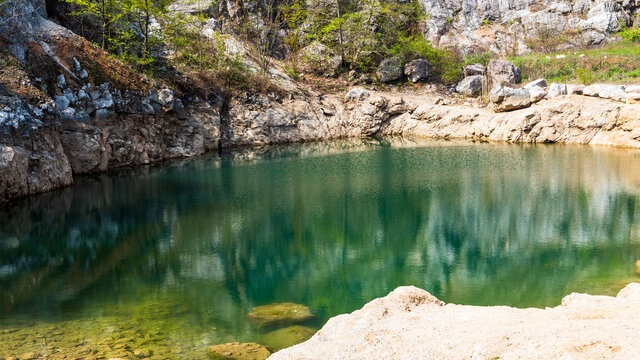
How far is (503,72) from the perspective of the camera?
39.4 meters

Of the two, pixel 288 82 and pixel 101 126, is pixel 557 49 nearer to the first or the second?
pixel 288 82

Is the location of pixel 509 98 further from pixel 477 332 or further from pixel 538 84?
pixel 477 332

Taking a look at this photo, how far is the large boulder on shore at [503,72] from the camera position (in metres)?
39.2

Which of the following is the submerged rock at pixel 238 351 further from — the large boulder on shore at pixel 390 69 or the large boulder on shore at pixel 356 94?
the large boulder on shore at pixel 390 69

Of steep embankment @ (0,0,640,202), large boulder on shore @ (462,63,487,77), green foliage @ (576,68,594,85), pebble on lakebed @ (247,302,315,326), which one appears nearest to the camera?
pebble on lakebed @ (247,302,315,326)

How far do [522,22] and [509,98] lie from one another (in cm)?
2120

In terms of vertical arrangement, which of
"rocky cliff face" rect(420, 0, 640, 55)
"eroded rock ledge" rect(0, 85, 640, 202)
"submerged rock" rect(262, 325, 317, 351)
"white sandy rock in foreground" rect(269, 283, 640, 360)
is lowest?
"submerged rock" rect(262, 325, 317, 351)

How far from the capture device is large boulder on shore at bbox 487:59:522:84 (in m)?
39.2

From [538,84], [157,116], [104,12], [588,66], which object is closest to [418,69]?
[538,84]

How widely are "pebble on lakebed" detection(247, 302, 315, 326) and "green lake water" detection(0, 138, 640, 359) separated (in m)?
→ 0.25

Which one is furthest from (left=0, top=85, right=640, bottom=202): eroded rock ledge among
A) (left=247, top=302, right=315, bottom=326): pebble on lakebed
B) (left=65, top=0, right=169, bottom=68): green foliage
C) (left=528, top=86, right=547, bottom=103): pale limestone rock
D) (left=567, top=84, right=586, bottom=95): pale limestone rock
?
(left=247, top=302, right=315, bottom=326): pebble on lakebed

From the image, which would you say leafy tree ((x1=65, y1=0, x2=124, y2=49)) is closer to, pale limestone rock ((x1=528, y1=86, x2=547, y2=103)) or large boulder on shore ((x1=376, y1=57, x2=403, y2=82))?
large boulder on shore ((x1=376, y1=57, x2=403, y2=82))

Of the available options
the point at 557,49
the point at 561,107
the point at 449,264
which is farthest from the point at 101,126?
the point at 557,49

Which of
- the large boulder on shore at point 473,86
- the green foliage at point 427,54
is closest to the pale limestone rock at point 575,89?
the large boulder on shore at point 473,86
